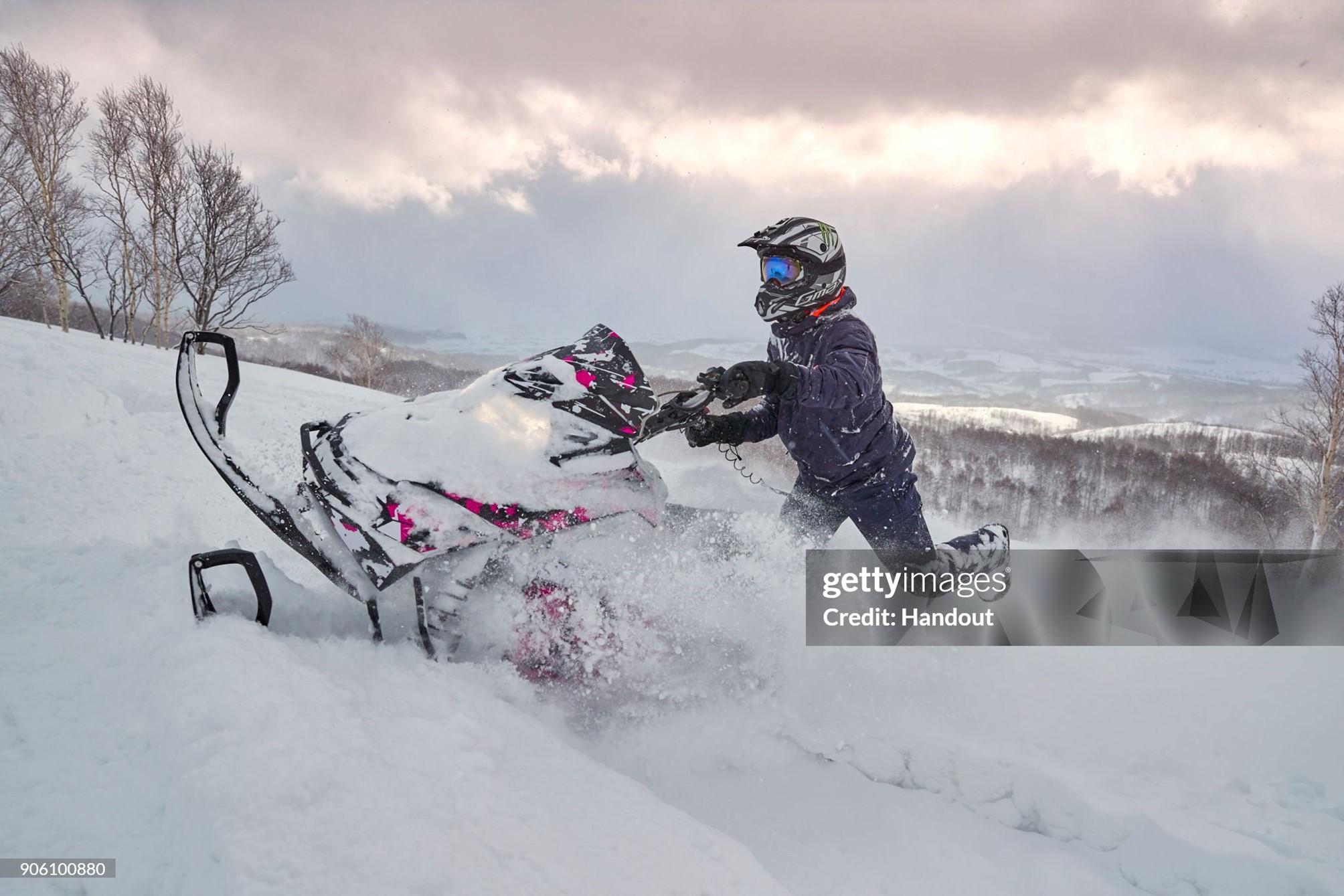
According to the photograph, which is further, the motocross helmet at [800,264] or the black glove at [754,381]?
the motocross helmet at [800,264]

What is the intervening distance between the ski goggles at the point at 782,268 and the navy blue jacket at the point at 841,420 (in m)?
0.24

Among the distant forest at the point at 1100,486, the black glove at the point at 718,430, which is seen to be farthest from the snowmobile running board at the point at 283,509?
the distant forest at the point at 1100,486

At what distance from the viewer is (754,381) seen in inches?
105

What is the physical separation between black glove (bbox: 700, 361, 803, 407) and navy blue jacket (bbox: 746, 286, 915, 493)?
357 millimetres

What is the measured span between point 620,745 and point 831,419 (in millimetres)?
1921

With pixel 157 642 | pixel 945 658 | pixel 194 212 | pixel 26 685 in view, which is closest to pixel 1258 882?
pixel 945 658

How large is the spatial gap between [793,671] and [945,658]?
3.93ft

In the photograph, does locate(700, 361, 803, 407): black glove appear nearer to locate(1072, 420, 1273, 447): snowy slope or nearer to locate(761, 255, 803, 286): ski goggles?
locate(761, 255, 803, 286): ski goggles

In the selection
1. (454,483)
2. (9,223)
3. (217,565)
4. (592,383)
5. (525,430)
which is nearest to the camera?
(217,565)

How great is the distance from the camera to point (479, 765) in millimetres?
1672

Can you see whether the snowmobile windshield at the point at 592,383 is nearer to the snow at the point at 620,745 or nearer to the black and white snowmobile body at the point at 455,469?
the black and white snowmobile body at the point at 455,469

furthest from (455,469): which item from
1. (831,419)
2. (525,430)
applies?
(831,419)

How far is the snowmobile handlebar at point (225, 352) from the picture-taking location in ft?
Answer: 7.30

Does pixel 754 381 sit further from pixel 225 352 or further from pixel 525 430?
pixel 225 352
